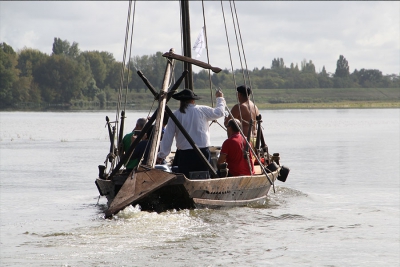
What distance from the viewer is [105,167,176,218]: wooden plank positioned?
35.1 ft

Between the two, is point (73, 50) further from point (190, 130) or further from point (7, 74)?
point (190, 130)

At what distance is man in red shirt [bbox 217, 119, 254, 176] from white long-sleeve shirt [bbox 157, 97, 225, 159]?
2.82 feet

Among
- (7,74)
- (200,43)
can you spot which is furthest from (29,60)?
(200,43)

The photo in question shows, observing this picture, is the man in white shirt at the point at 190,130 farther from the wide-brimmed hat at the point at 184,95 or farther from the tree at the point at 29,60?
the tree at the point at 29,60

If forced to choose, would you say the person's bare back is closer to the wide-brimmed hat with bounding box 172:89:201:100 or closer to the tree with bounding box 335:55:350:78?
the wide-brimmed hat with bounding box 172:89:201:100

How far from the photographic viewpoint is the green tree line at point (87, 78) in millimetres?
113562

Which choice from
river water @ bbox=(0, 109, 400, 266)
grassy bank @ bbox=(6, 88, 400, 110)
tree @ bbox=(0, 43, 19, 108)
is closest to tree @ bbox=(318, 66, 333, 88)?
grassy bank @ bbox=(6, 88, 400, 110)

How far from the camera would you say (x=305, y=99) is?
104938mm

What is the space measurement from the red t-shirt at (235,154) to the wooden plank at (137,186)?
7.39 feet

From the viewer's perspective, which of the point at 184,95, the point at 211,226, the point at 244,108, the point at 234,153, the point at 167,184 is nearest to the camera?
the point at 167,184

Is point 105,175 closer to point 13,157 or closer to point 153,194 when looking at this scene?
point 153,194

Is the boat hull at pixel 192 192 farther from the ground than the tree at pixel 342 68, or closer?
closer

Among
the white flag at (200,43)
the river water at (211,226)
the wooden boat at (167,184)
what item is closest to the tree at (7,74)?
the river water at (211,226)

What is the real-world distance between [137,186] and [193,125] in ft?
5.54
